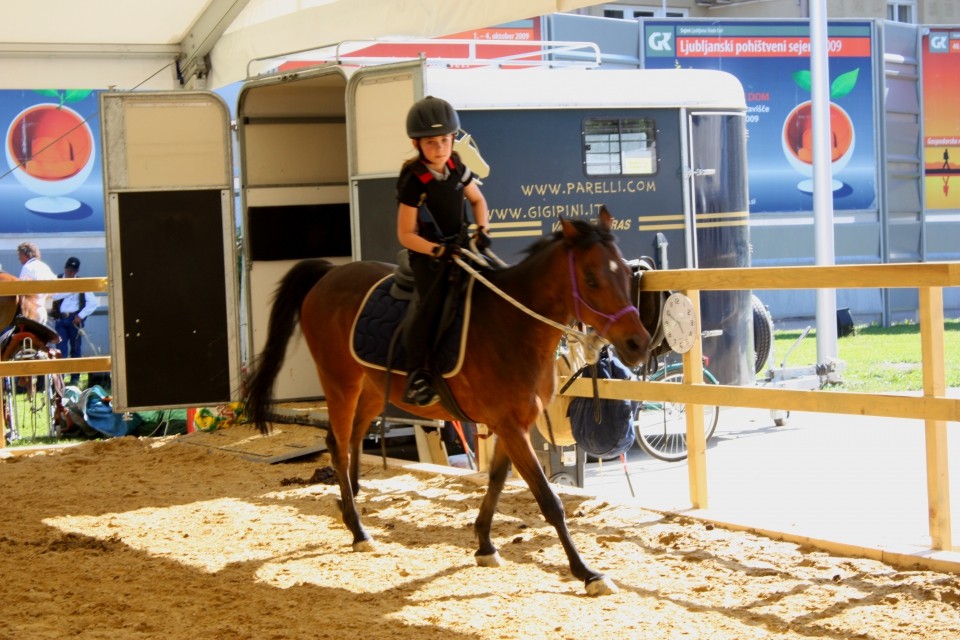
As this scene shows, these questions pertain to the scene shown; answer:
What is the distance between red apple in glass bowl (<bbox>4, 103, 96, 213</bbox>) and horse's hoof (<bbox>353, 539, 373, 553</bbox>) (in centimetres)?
1370

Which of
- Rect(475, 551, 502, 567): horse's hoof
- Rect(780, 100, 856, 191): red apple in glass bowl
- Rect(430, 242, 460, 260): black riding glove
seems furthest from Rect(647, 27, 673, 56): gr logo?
Rect(475, 551, 502, 567): horse's hoof

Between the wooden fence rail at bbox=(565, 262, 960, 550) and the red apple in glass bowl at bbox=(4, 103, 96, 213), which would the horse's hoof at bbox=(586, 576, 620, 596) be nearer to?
the wooden fence rail at bbox=(565, 262, 960, 550)

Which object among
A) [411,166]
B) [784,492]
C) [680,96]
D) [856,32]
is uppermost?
[856,32]

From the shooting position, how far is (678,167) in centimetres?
1098

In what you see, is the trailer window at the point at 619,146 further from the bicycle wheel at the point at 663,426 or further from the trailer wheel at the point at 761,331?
the trailer wheel at the point at 761,331

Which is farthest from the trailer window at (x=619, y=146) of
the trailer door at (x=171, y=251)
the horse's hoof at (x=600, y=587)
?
the horse's hoof at (x=600, y=587)

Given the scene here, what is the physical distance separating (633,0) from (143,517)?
18884 millimetres

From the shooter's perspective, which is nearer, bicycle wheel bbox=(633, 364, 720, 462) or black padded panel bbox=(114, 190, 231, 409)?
black padded panel bbox=(114, 190, 231, 409)

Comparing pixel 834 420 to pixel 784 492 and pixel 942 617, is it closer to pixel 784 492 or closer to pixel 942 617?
pixel 784 492

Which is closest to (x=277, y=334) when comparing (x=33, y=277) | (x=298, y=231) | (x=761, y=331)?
(x=298, y=231)

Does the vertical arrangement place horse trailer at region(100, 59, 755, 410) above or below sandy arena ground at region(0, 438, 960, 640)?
above

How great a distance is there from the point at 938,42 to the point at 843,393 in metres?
18.4

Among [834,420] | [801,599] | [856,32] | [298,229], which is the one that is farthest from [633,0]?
[801,599]

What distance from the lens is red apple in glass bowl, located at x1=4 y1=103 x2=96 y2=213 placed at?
18.1m
